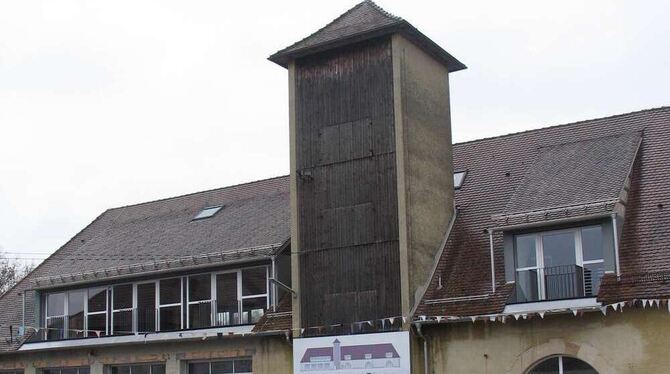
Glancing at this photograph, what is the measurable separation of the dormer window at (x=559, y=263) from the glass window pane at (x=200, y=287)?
383 inches

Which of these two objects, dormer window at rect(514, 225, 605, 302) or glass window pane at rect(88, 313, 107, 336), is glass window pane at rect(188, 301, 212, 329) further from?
dormer window at rect(514, 225, 605, 302)

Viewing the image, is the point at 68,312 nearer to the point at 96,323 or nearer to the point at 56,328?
the point at 56,328

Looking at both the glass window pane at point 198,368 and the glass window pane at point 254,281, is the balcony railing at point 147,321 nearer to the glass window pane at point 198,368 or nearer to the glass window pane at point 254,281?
the glass window pane at point 254,281

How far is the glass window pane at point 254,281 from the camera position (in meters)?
28.3

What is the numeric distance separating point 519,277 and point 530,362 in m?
2.01

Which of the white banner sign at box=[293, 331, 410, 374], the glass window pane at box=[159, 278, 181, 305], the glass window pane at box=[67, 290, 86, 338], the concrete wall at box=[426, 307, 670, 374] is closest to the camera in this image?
the concrete wall at box=[426, 307, 670, 374]

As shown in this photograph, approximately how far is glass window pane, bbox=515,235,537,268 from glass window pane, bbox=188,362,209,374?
10121mm

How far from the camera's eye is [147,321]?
30.1 metres

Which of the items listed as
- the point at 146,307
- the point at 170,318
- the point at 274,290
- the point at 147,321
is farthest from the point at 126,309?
the point at 274,290

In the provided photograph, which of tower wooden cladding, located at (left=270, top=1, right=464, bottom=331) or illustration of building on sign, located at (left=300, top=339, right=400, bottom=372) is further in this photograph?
tower wooden cladding, located at (left=270, top=1, right=464, bottom=331)

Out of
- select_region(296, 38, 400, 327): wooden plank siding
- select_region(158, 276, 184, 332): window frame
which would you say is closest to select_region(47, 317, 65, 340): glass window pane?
select_region(158, 276, 184, 332): window frame

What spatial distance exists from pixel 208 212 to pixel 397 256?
1133 cm

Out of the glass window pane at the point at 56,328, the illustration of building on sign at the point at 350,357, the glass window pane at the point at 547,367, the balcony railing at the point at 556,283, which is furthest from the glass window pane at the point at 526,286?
the glass window pane at the point at 56,328

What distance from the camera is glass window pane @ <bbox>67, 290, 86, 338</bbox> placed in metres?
31.5
